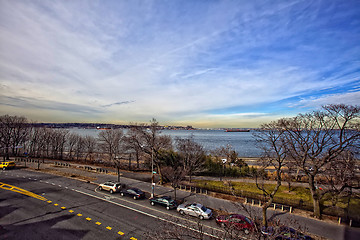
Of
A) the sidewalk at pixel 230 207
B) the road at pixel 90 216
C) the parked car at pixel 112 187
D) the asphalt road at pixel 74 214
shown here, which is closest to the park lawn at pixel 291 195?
the sidewalk at pixel 230 207

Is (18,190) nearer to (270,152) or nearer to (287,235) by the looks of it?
(287,235)

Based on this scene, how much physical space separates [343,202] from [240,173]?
17.9 meters

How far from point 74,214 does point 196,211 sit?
41.8 ft

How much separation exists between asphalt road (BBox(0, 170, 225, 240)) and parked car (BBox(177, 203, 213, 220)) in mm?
674

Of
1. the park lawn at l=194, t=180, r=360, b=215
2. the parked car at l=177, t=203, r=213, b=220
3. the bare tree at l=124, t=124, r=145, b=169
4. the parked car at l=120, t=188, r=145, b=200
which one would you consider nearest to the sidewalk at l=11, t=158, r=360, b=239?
the parked car at l=177, t=203, r=213, b=220

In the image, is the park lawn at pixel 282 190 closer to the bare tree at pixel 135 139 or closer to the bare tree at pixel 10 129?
the bare tree at pixel 135 139

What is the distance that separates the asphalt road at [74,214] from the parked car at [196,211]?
67 centimetres

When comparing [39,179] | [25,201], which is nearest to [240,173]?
[25,201]

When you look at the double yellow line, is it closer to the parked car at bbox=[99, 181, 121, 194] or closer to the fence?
the parked car at bbox=[99, 181, 121, 194]

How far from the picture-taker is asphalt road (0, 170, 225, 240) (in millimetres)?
15144

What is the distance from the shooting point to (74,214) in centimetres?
1836

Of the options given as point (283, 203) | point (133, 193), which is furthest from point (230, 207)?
point (133, 193)

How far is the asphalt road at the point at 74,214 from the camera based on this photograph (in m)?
15.1

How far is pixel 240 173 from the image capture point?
39.4 metres
